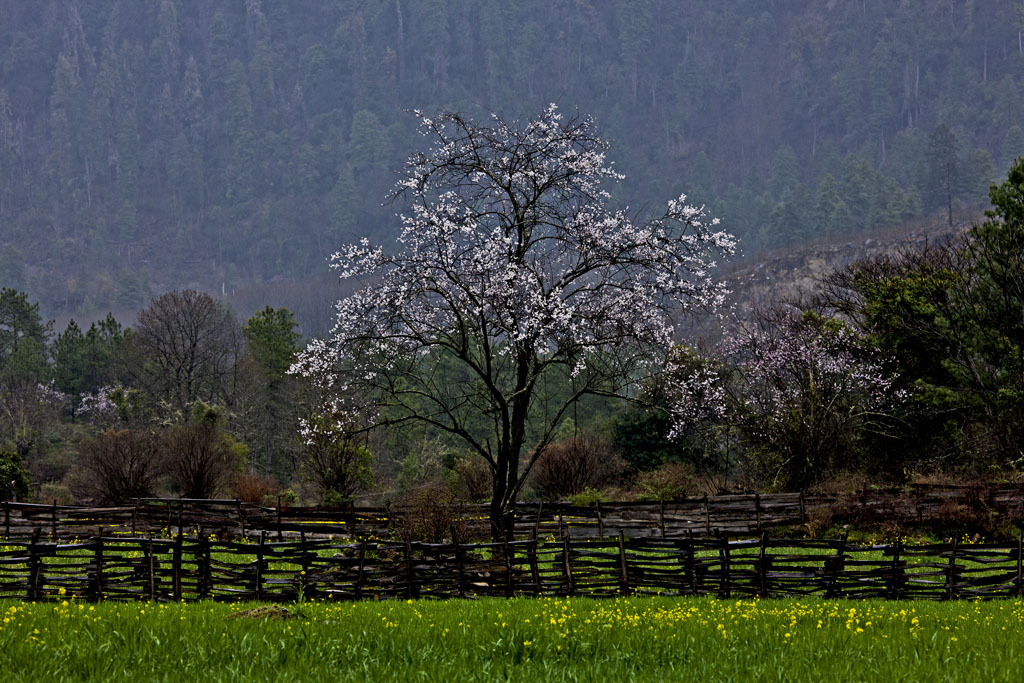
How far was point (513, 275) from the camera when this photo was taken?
1923cm

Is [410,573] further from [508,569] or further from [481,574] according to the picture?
[508,569]

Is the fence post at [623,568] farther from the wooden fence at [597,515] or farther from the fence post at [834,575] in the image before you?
the wooden fence at [597,515]

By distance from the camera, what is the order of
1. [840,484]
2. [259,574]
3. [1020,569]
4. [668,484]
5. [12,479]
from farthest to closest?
[668,484]
[12,479]
[840,484]
[1020,569]
[259,574]

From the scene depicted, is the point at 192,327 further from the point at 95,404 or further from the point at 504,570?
the point at 504,570

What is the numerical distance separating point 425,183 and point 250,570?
1020 cm

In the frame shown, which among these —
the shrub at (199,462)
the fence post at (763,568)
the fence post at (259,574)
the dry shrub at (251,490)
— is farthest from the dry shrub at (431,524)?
the shrub at (199,462)

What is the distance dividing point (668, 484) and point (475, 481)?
25.3 ft

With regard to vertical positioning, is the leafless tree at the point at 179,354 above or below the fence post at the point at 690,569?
above

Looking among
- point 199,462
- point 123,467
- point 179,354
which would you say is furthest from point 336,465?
point 179,354

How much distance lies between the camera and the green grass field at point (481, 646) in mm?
7230

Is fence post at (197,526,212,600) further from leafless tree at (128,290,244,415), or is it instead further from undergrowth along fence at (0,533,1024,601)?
leafless tree at (128,290,244,415)

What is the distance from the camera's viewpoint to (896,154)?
601 ft

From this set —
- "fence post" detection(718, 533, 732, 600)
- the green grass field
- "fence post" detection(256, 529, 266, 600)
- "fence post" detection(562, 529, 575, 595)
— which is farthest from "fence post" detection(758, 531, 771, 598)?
"fence post" detection(256, 529, 266, 600)

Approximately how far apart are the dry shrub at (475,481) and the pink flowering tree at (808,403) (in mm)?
7979
